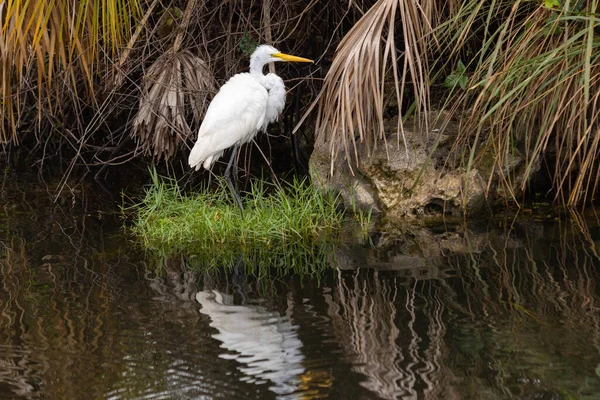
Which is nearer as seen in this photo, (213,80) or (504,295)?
(504,295)

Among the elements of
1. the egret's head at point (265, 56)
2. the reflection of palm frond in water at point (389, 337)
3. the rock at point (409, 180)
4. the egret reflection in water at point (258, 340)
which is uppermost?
the egret's head at point (265, 56)

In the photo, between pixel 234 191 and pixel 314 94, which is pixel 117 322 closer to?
pixel 234 191

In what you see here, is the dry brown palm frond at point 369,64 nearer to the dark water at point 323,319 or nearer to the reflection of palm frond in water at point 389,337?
the dark water at point 323,319

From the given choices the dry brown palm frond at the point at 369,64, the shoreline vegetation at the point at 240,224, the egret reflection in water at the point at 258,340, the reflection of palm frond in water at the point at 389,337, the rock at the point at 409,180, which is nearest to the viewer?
the reflection of palm frond in water at the point at 389,337

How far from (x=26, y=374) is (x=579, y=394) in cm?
198

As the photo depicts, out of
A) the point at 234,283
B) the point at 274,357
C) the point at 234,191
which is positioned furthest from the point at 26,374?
the point at 234,191

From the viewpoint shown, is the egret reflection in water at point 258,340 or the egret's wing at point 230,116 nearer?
the egret reflection in water at point 258,340

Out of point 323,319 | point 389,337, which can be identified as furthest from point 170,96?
point 389,337

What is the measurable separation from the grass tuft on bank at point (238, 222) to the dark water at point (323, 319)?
27 cm

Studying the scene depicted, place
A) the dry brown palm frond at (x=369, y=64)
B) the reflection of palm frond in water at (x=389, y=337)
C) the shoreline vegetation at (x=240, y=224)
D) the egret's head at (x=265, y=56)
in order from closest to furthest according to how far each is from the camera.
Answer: the reflection of palm frond in water at (x=389, y=337), the dry brown palm frond at (x=369, y=64), the shoreline vegetation at (x=240, y=224), the egret's head at (x=265, y=56)

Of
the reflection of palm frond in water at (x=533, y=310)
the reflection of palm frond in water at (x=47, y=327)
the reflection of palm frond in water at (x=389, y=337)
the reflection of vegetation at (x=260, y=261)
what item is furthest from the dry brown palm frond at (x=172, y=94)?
the reflection of palm frond in water at (x=533, y=310)

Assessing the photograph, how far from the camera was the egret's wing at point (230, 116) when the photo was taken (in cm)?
605

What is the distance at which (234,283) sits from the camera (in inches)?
186

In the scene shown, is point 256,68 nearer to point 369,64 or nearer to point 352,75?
point 352,75
